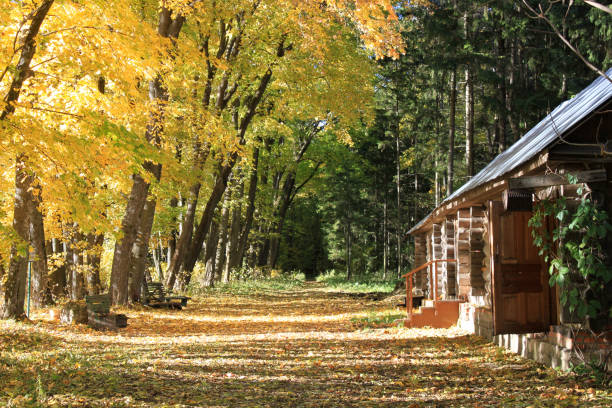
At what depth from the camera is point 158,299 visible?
19047 mm

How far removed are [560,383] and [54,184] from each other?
799 cm

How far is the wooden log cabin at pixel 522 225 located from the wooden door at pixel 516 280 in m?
0.02

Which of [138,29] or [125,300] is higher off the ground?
[138,29]

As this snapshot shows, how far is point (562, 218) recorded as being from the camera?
7680mm

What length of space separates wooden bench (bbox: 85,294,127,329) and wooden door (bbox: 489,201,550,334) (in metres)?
8.53

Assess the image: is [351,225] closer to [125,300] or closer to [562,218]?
[125,300]

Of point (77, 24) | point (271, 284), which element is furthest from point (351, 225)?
point (77, 24)

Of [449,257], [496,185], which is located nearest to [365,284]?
[449,257]

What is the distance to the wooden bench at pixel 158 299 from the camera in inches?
738

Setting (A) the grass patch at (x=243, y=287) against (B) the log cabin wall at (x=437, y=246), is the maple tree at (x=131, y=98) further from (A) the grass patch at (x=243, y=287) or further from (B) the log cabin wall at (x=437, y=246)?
(B) the log cabin wall at (x=437, y=246)

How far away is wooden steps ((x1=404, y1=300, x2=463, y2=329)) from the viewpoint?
14539 millimetres

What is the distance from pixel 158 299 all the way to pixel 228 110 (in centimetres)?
996

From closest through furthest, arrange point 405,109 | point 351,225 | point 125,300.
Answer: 1. point 125,300
2. point 405,109
3. point 351,225

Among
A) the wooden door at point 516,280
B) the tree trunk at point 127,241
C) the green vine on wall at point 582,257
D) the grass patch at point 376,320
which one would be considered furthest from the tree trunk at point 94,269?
the green vine on wall at point 582,257
